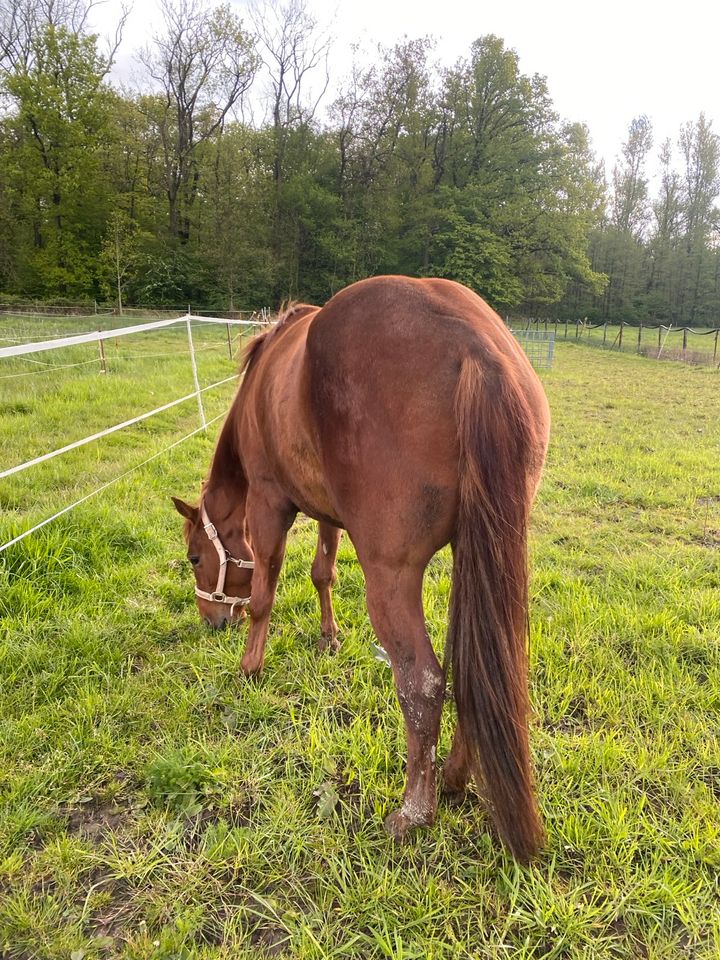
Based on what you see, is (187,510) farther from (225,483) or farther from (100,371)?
(100,371)

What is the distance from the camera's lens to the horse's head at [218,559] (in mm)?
2801

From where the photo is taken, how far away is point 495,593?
1433 mm

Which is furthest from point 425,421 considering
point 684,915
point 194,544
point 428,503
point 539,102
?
point 539,102

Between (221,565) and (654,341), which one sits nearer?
(221,565)

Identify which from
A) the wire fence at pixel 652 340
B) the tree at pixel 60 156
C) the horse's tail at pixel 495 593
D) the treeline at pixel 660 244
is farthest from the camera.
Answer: the treeline at pixel 660 244

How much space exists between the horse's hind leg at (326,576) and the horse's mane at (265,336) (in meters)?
0.97

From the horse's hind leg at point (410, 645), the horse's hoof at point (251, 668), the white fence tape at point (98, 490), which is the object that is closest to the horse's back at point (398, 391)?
the horse's hind leg at point (410, 645)

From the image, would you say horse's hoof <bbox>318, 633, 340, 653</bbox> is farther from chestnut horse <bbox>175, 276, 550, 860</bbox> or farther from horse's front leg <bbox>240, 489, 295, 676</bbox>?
chestnut horse <bbox>175, 276, 550, 860</bbox>

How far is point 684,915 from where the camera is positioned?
1.43 m

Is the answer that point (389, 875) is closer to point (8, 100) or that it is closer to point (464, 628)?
point (464, 628)

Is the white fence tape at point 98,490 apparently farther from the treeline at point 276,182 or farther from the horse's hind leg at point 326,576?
the treeline at point 276,182

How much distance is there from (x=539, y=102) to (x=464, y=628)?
132 ft

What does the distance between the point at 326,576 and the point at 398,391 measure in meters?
1.56

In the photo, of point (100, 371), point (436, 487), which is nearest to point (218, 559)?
point (436, 487)
